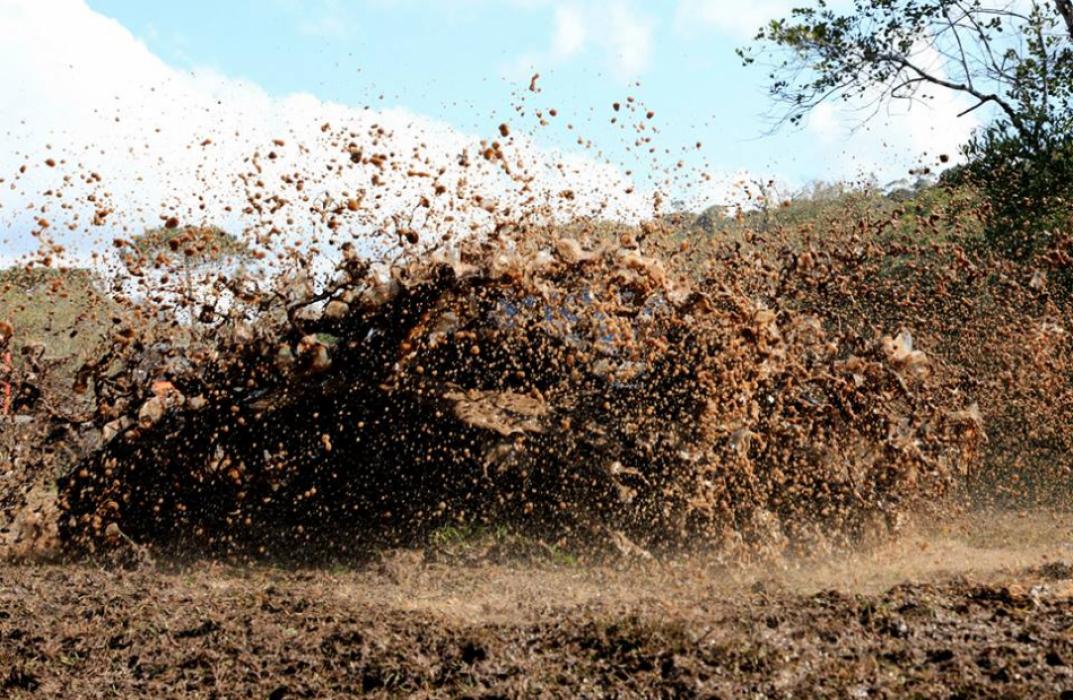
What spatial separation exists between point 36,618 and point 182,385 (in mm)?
2151

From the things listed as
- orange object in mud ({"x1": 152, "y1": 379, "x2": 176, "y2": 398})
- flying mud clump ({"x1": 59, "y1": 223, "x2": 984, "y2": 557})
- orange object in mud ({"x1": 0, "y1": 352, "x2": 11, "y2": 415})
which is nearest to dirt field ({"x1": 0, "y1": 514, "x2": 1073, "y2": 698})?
flying mud clump ({"x1": 59, "y1": 223, "x2": 984, "y2": 557})

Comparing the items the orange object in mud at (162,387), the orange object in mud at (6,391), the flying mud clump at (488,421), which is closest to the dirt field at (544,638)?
the flying mud clump at (488,421)

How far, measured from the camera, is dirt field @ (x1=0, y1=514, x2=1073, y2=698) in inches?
144

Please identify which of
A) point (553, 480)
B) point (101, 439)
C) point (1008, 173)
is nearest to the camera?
point (553, 480)

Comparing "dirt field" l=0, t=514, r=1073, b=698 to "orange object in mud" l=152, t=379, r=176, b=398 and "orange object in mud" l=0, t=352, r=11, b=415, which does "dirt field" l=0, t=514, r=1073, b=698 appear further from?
"orange object in mud" l=0, t=352, r=11, b=415

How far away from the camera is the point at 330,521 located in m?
6.47

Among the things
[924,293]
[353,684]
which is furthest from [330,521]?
[924,293]

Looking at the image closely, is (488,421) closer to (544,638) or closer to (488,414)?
(488,414)

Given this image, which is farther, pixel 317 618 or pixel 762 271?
pixel 762 271

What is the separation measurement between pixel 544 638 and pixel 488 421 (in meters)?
2.24

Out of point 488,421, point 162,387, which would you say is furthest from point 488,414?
point 162,387

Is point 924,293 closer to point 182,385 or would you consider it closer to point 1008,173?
point 1008,173

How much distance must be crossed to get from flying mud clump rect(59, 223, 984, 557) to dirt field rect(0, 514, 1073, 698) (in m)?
0.76

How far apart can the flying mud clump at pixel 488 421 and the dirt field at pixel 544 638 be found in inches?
30.0
